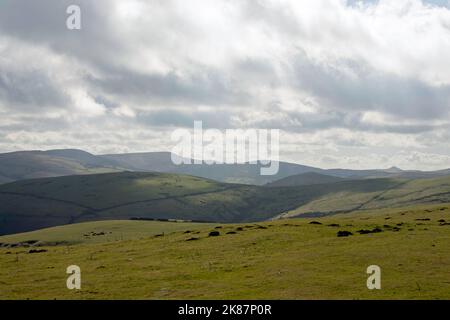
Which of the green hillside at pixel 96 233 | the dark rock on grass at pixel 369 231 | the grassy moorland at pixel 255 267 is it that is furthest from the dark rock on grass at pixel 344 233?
the green hillside at pixel 96 233

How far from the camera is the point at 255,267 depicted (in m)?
51.8

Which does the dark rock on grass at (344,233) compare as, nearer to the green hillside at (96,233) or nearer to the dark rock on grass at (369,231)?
the dark rock on grass at (369,231)

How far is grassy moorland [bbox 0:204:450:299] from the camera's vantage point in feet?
132

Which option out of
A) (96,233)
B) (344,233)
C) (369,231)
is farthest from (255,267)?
(96,233)

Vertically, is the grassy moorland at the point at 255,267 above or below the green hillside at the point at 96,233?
above

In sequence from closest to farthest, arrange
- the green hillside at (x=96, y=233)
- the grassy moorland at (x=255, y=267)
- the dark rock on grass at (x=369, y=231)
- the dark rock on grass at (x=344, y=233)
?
the grassy moorland at (x=255, y=267) → the dark rock on grass at (x=344, y=233) → the dark rock on grass at (x=369, y=231) → the green hillside at (x=96, y=233)

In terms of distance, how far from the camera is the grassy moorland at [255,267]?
40344mm

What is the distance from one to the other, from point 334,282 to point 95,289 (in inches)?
799

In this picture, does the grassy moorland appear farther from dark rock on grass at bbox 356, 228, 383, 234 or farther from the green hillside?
the green hillside

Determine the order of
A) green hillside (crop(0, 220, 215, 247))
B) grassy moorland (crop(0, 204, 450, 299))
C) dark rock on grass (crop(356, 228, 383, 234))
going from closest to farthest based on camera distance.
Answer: grassy moorland (crop(0, 204, 450, 299)), dark rock on grass (crop(356, 228, 383, 234)), green hillside (crop(0, 220, 215, 247))

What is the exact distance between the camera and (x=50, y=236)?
161m

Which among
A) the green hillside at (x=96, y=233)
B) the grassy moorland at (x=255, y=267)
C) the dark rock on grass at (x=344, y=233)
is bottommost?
the green hillside at (x=96, y=233)

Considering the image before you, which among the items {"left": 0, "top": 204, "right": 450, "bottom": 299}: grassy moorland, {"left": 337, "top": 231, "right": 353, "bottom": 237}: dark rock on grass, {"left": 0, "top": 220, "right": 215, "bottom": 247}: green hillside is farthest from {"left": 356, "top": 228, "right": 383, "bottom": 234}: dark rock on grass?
{"left": 0, "top": 220, "right": 215, "bottom": 247}: green hillside
